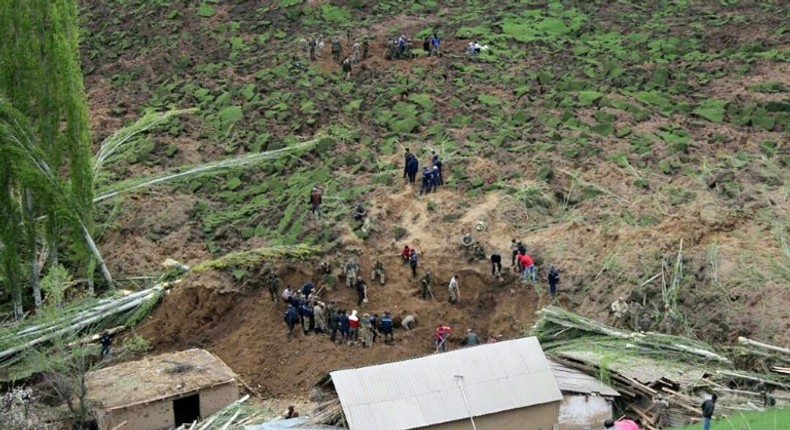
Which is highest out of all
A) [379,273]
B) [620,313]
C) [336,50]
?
[336,50]

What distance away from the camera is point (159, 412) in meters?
26.8

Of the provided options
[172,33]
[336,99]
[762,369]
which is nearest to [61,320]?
[336,99]

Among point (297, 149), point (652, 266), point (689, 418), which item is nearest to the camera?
point (689, 418)

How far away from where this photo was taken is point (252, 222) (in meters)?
34.8

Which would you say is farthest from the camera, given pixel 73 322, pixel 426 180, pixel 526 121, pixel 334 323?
pixel 526 121

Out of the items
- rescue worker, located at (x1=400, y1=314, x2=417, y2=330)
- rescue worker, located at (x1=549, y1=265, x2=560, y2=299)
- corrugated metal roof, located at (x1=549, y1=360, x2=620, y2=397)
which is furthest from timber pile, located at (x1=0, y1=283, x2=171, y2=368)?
corrugated metal roof, located at (x1=549, y1=360, x2=620, y2=397)

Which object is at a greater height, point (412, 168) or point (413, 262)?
point (412, 168)

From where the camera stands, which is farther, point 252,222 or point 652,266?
point 252,222

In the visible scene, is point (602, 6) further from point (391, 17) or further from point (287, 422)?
point (287, 422)

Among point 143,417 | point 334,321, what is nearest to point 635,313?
point 334,321

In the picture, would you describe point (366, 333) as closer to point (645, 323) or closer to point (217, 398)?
→ point (217, 398)

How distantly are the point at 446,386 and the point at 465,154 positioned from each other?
12.5 metres

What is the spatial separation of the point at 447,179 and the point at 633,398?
1096 cm

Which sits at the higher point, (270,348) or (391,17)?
(391,17)
